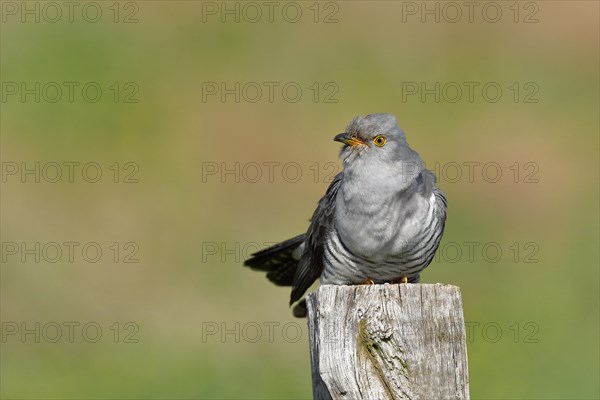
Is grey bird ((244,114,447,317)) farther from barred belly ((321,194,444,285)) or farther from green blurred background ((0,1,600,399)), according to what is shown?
green blurred background ((0,1,600,399))

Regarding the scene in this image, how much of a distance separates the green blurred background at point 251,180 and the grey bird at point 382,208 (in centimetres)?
294

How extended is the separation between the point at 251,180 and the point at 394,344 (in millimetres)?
8207

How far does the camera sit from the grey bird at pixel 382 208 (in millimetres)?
5535

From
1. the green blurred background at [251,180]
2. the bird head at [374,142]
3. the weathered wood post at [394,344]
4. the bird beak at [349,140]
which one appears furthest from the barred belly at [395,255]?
the green blurred background at [251,180]

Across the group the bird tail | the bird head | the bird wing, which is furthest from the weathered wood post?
the bird tail

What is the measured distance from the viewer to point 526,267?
10.6 meters

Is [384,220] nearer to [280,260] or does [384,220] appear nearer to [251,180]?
[280,260]

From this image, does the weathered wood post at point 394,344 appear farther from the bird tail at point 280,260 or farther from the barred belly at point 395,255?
the bird tail at point 280,260

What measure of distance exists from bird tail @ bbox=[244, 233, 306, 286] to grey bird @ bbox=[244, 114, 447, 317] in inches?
33.3

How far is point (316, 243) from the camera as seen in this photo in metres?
6.13

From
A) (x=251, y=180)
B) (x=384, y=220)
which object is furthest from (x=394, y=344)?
(x=251, y=180)

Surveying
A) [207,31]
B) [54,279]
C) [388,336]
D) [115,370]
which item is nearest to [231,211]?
[54,279]

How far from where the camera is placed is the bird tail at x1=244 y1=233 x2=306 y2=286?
6.73 metres

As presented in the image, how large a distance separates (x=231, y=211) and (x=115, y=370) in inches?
115
